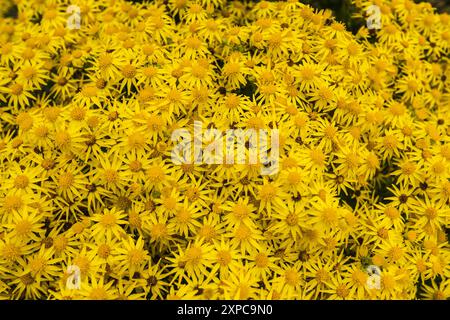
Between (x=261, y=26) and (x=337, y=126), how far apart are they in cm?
72

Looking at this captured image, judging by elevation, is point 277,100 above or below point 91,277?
above

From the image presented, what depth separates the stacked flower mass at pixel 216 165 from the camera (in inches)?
78.4

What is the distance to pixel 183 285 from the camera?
74.2 inches

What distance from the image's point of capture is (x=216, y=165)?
2.12m

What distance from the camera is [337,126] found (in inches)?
94.6

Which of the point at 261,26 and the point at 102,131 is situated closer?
the point at 102,131

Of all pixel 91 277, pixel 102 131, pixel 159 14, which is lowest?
pixel 91 277

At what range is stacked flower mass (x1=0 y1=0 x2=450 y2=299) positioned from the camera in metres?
1.99
